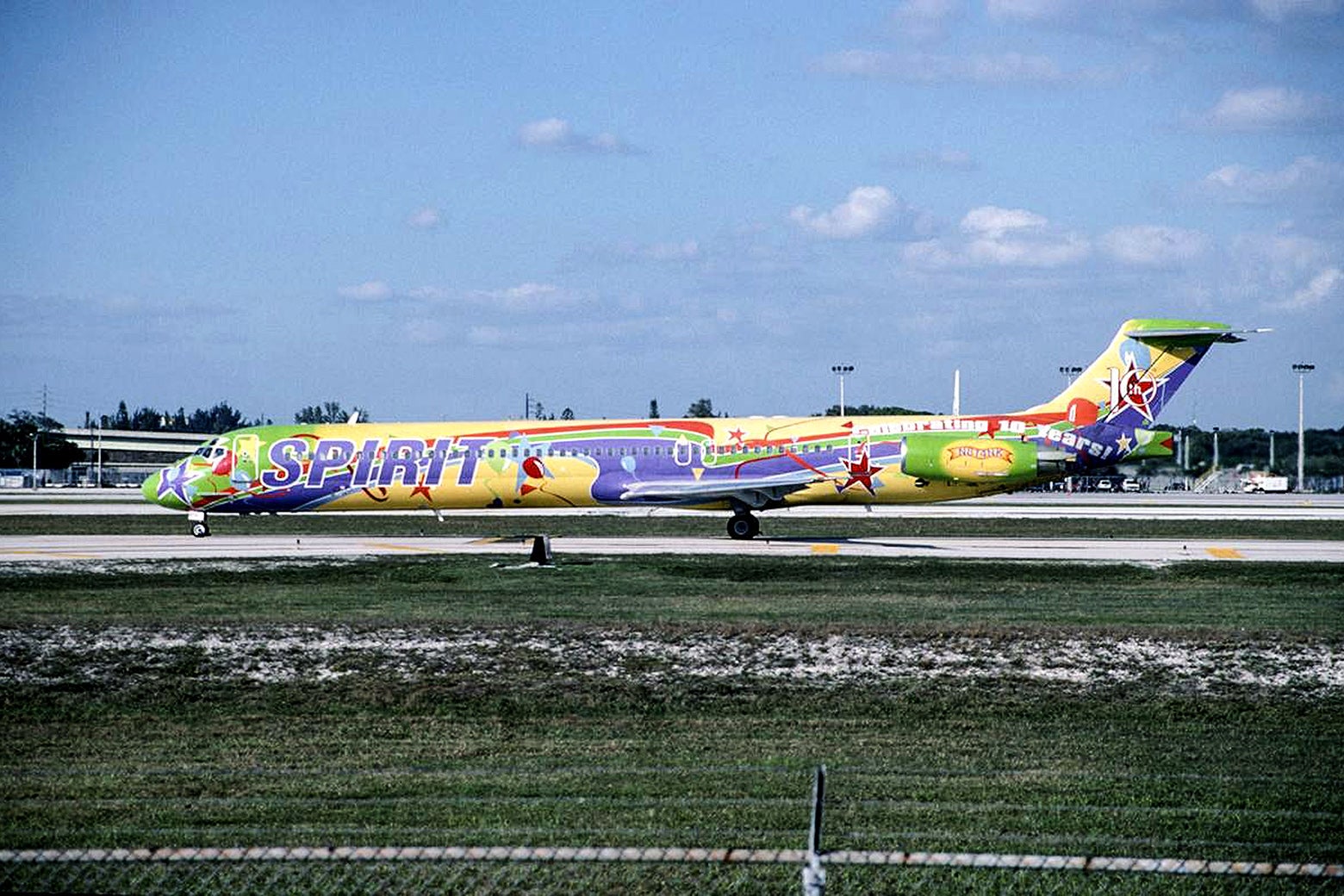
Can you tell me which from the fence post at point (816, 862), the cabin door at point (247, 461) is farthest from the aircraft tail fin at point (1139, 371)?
the fence post at point (816, 862)

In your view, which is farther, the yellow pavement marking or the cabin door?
the cabin door

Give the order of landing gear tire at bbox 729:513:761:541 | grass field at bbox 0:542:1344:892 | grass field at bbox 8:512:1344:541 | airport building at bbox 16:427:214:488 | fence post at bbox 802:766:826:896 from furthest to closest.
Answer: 1. airport building at bbox 16:427:214:488
2. grass field at bbox 8:512:1344:541
3. landing gear tire at bbox 729:513:761:541
4. grass field at bbox 0:542:1344:892
5. fence post at bbox 802:766:826:896

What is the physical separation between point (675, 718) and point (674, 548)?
79.5 ft

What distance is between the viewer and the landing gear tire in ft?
148

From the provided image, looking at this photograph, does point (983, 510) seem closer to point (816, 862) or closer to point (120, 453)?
point (816, 862)

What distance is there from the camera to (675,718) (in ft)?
54.5

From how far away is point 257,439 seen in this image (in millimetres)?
48531

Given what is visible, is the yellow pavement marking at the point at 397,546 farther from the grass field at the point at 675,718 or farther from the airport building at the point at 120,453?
the airport building at the point at 120,453

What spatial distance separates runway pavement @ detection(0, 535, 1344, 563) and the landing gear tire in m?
0.45

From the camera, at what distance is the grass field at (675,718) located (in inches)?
469

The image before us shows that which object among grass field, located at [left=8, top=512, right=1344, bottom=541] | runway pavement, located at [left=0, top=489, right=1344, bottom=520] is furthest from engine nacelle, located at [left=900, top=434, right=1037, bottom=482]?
runway pavement, located at [left=0, top=489, right=1344, bottom=520]

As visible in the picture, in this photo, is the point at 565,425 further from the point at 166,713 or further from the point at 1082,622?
the point at 166,713

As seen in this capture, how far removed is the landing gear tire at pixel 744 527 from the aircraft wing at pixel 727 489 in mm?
530

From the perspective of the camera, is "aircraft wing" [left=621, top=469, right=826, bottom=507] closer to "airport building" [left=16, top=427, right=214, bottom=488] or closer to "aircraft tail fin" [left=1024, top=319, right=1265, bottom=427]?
"aircraft tail fin" [left=1024, top=319, right=1265, bottom=427]
